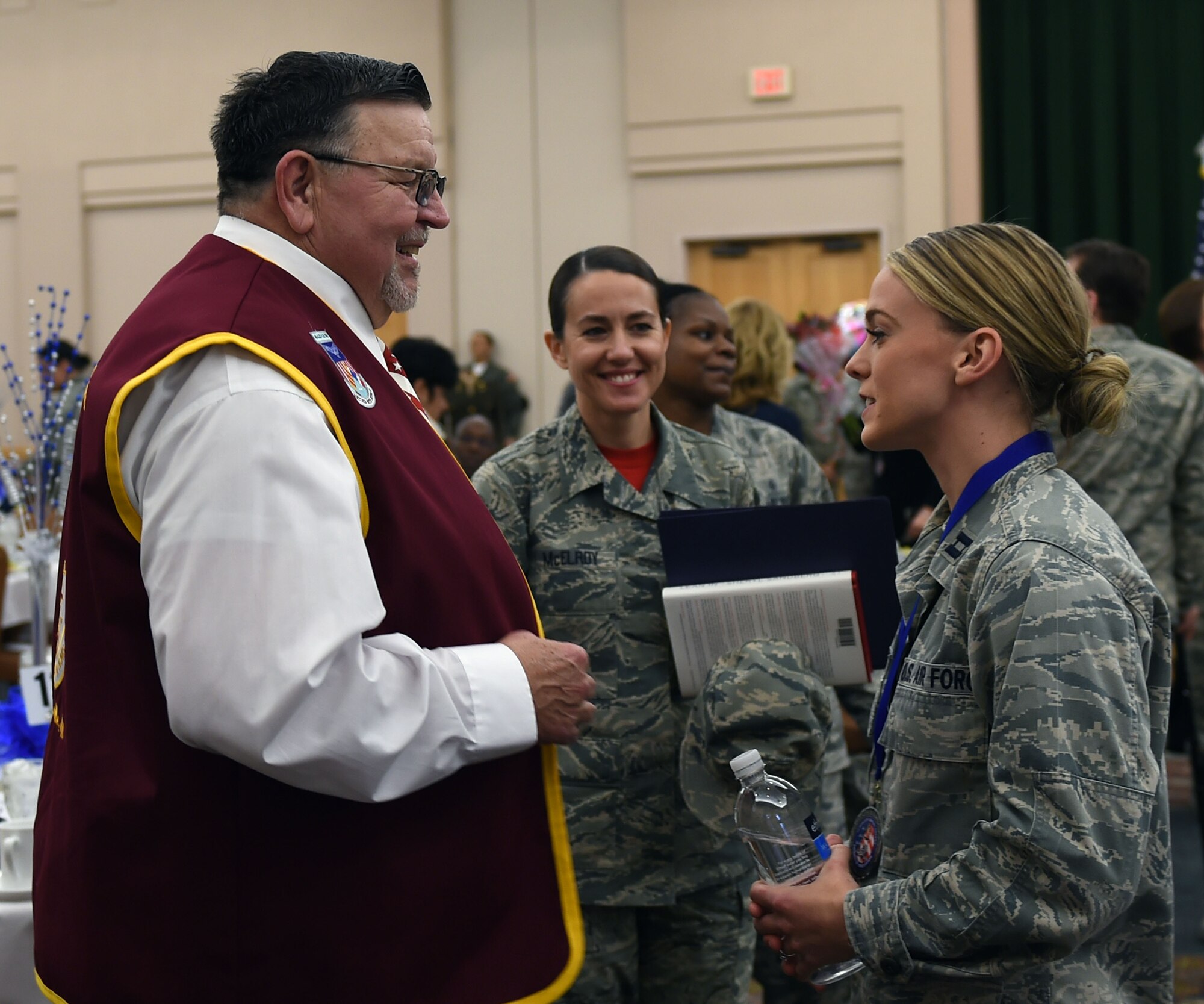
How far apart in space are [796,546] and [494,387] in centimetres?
704

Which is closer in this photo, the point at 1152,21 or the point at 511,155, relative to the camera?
the point at 1152,21

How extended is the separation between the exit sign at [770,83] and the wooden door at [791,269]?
0.93 meters

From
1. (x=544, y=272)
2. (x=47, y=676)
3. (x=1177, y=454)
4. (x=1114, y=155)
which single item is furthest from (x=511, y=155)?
(x=47, y=676)

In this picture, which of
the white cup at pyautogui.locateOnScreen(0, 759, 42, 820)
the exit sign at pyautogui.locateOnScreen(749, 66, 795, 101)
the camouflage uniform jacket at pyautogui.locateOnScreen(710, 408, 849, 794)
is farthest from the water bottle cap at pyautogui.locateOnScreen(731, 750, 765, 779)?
the exit sign at pyautogui.locateOnScreen(749, 66, 795, 101)

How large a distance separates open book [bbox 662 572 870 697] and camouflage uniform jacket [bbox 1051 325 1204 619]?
1641mm

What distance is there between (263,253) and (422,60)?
26.3 ft

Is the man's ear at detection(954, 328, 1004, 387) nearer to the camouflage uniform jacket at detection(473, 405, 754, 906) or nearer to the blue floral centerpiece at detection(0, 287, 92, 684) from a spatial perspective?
the camouflage uniform jacket at detection(473, 405, 754, 906)

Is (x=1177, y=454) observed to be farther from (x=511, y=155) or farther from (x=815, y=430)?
(x=511, y=155)

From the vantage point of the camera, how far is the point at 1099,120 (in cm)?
804

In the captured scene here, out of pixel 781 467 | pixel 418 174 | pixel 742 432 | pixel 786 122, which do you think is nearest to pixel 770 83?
pixel 786 122

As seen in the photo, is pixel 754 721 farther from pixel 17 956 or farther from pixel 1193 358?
pixel 1193 358

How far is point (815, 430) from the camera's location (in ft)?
16.1

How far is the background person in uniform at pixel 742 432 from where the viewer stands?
97.6 inches

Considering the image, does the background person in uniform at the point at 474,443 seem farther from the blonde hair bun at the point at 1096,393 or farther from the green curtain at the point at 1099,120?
the green curtain at the point at 1099,120
